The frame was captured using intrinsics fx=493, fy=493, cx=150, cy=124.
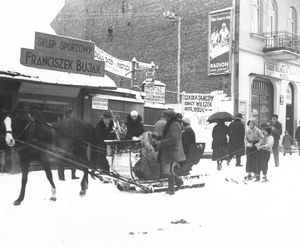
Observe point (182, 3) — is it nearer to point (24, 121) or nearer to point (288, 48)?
point (288, 48)

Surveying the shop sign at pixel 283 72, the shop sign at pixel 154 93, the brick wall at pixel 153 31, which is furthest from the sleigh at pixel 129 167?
the shop sign at pixel 283 72

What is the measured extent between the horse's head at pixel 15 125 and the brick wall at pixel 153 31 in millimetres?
16126

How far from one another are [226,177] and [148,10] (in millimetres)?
16585

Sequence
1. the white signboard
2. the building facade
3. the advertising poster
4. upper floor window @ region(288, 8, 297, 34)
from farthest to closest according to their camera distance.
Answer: upper floor window @ region(288, 8, 297, 34) < the building facade < the advertising poster < the white signboard

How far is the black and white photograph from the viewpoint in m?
6.87

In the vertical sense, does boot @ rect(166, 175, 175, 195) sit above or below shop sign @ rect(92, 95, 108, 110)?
below

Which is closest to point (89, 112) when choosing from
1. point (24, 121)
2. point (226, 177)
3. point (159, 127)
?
point (226, 177)

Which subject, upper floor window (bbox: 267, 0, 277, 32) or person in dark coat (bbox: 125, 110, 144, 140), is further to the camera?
upper floor window (bbox: 267, 0, 277, 32)

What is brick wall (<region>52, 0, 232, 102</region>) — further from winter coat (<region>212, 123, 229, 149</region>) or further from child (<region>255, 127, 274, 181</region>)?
child (<region>255, 127, 274, 181</region>)

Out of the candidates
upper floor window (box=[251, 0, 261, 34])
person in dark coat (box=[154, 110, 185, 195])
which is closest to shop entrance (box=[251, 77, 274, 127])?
upper floor window (box=[251, 0, 261, 34])

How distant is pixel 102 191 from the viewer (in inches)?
407

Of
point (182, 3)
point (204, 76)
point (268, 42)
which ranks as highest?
point (182, 3)

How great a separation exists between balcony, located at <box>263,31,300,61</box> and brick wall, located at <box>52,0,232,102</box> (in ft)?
10.1

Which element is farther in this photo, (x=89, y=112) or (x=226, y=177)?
(x=89, y=112)
